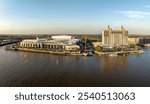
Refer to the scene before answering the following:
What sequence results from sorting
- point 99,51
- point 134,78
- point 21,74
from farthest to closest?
1. point 99,51
2. point 21,74
3. point 134,78

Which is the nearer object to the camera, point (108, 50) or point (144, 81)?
point (144, 81)

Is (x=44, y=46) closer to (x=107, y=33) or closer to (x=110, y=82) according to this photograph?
(x=107, y=33)

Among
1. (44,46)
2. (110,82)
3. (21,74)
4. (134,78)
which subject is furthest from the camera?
(44,46)

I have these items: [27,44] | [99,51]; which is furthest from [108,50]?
[27,44]

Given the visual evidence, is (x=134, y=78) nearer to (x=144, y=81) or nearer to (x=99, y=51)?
(x=144, y=81)

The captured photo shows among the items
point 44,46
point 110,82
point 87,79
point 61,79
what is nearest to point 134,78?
point 110,82

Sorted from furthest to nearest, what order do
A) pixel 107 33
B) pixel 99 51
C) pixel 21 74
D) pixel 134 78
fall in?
pixel 107 33, pixel 99 51, pixel 21 74, pixel 134 78
